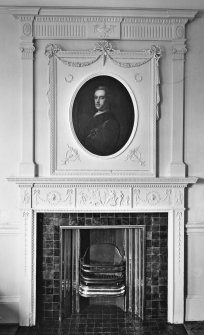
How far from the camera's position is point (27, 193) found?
3.95m

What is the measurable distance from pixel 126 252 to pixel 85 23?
231 centimetres

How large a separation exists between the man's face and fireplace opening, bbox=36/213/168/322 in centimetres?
106

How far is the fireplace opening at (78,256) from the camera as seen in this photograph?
404 centimetres

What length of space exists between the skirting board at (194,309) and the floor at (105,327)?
2.5 inches

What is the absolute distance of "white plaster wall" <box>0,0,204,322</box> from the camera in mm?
3936

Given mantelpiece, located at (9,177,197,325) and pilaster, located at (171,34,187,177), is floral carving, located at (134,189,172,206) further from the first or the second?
pilaster, located at (171,34,187,177)

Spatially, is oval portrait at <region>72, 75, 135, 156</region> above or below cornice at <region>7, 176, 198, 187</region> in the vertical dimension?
above

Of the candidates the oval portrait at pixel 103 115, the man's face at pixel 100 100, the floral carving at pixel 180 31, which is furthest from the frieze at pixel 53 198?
the floral carving at pixel 180 31

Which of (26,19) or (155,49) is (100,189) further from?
(26,19)

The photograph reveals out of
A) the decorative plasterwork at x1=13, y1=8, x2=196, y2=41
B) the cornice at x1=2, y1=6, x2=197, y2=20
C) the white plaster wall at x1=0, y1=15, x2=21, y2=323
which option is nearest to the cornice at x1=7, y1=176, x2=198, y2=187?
the white plaster wall at x1=0, y1=15, x2=21, y2=323

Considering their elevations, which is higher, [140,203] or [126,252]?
[140,203]

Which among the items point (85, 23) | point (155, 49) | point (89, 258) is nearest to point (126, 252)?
point (89, 258)

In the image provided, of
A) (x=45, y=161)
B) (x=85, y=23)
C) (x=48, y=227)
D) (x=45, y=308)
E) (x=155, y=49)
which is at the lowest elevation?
(x=45, y=308)

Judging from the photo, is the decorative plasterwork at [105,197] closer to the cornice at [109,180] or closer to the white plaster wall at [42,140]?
the cornice at [109,180]
